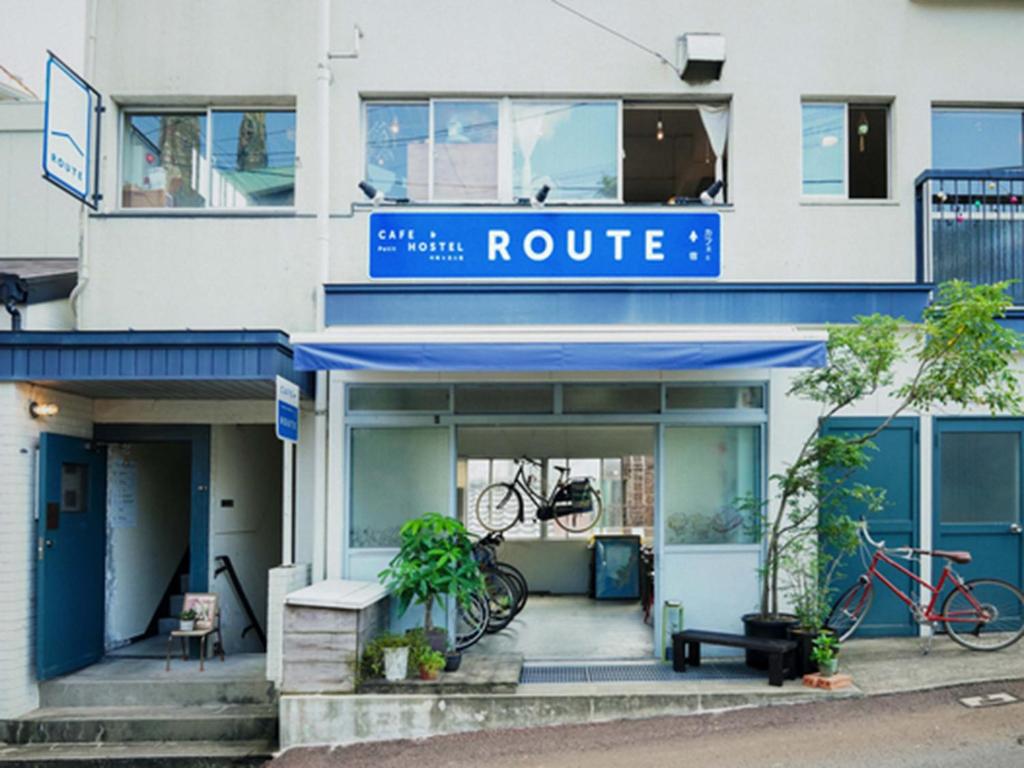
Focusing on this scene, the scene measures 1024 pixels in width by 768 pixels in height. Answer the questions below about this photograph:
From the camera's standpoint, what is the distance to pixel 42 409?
927cm

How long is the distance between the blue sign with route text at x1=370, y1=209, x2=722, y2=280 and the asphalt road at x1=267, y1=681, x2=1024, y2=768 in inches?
169

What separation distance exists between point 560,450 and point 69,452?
6.63 meters

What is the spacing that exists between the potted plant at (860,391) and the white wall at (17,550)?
251 inches

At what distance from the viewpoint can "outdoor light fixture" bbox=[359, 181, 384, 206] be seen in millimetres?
10109

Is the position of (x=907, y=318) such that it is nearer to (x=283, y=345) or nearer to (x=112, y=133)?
(x=283, y=345)

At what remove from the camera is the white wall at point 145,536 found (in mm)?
10680

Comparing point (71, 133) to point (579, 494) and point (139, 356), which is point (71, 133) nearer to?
point (139, 356)

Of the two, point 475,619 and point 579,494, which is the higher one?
point 579,494

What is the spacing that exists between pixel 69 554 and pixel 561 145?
6259 millimetres

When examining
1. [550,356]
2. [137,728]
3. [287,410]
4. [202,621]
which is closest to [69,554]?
[202,621]

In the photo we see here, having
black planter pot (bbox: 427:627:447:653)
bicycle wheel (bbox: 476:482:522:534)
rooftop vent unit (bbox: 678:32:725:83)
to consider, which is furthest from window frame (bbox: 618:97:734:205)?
bicycle wheel (bbox: 476:482:522:534)

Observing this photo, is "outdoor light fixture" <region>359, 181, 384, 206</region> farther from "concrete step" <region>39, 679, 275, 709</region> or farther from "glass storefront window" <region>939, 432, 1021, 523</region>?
"glass storefront window" <region>939, 432, 1021, 523</region>

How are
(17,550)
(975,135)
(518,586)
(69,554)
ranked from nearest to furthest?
1. (17,550)
2. (69,554)
3. (975,135)
4. (518,586)

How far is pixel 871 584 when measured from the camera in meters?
9.59
